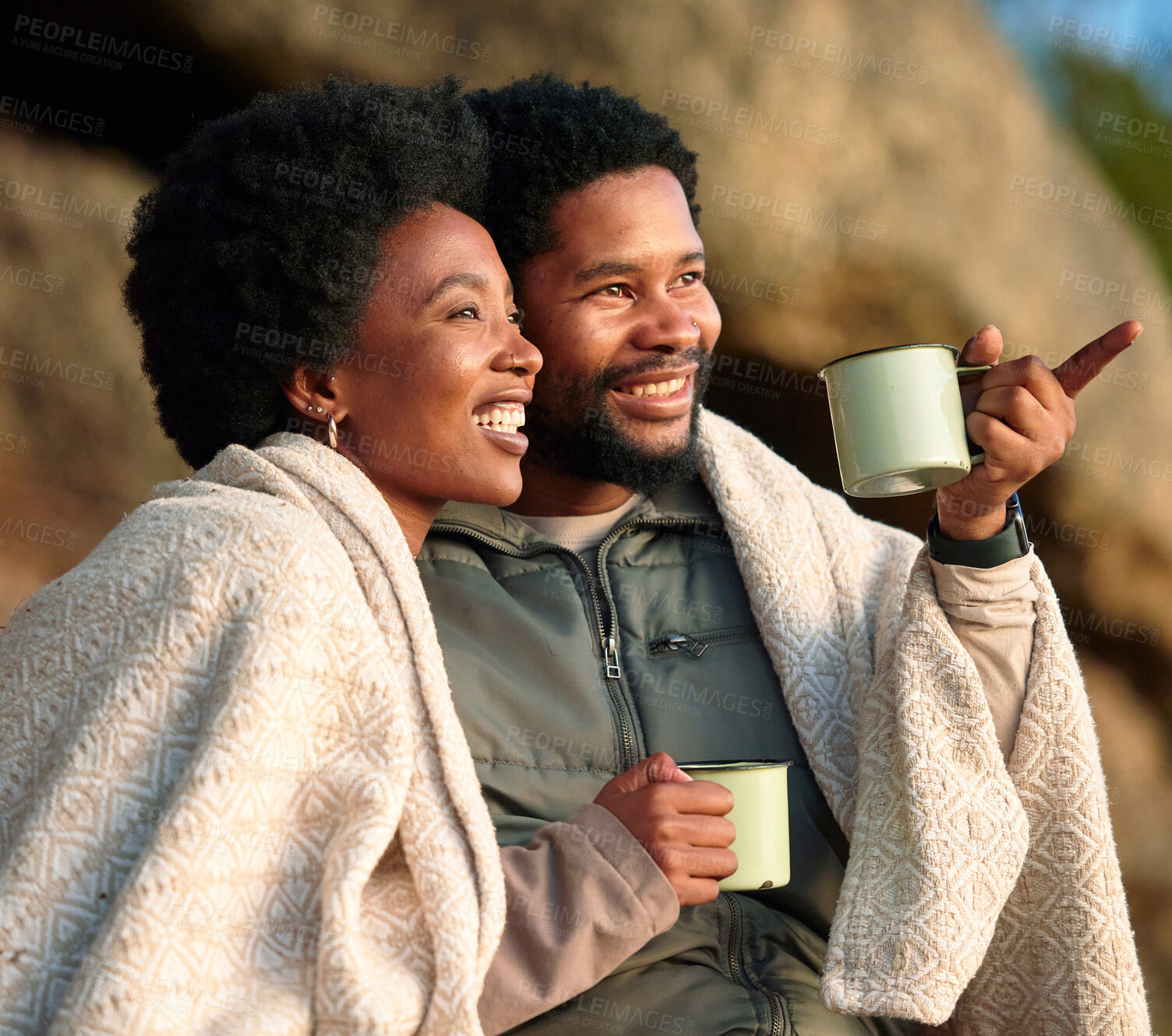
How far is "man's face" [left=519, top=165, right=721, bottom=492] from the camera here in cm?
226

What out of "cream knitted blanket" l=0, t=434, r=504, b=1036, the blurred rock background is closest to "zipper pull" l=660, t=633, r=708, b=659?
"cream knitted blanket" l=0, t=434, r=504, b=1036

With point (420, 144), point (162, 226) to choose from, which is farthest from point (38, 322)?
point (420, 144)

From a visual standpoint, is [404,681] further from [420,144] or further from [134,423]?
[134,423]

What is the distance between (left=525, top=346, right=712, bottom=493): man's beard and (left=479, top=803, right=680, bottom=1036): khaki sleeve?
2.73 feet

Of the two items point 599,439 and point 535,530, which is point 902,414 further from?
point 535,530

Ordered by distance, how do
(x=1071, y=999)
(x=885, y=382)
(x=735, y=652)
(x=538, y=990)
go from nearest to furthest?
(x=538, y=990)
(x=885, y=382)
(x=1071, y=999)
(x=735, y=652)

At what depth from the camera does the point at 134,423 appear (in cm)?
311

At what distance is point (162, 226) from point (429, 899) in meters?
1.17

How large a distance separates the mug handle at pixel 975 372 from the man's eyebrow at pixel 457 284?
0.75 metres

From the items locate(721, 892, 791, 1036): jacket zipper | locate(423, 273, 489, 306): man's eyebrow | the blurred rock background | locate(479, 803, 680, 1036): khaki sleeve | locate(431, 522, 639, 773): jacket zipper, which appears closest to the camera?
locate(479, 803, 680, 1036): khaki sleeve

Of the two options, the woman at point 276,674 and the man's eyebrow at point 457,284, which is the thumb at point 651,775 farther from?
the man's eyebrow at point 457,284

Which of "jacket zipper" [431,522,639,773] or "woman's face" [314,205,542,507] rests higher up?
"woman's face" [314,205,542,507]

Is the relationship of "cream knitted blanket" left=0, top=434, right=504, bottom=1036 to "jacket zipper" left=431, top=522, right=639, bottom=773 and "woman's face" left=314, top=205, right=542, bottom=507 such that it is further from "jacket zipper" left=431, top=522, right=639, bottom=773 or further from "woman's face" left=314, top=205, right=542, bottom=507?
Answer: "jacket zipper" left=431, top=522, right=639, bottom=773

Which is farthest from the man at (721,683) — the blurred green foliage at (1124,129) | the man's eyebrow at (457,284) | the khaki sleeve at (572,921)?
the blurred green foliage at (1124,129)
